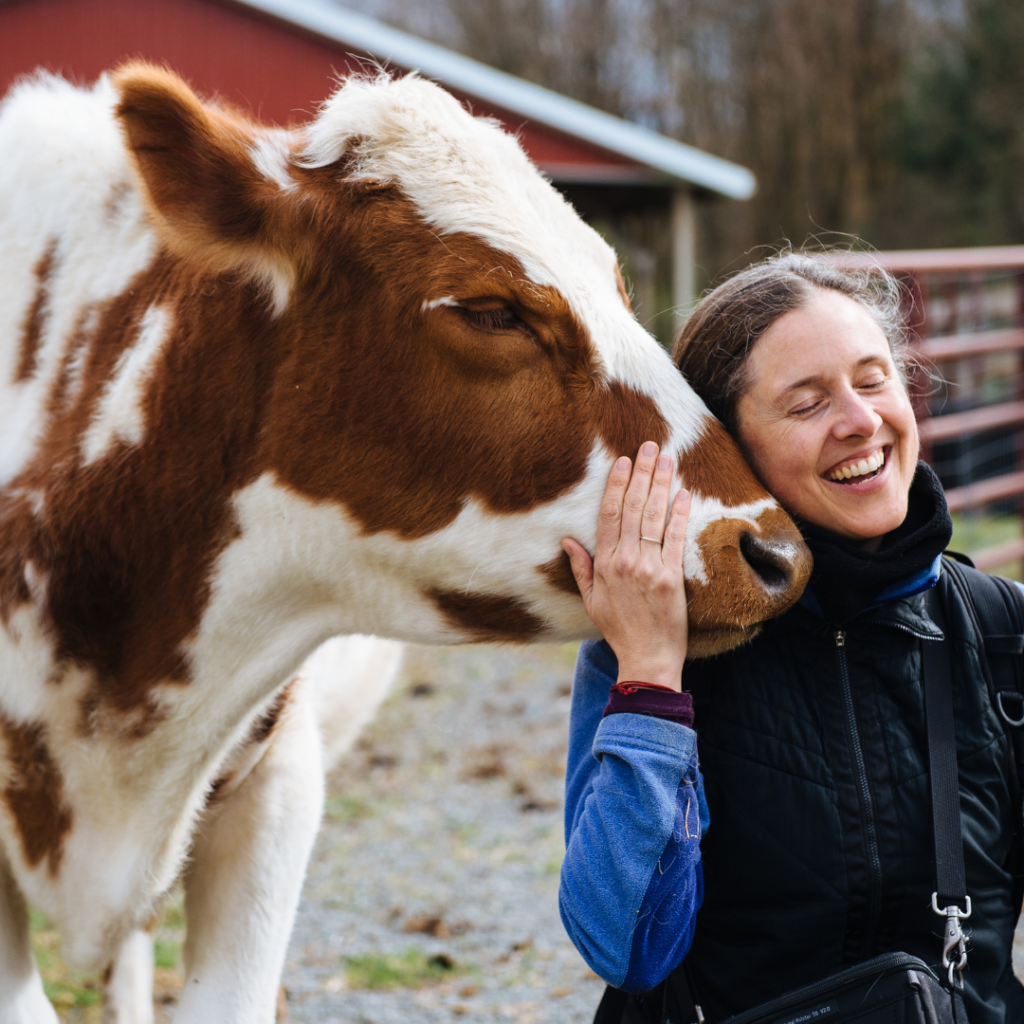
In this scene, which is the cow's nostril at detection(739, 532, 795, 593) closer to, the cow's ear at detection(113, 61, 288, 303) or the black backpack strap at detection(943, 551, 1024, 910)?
the black backpack strap at detection(943, 551, 1024, 910)

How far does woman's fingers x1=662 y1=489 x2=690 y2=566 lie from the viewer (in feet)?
5.88

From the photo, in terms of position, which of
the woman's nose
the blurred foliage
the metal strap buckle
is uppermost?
the blurred foliage

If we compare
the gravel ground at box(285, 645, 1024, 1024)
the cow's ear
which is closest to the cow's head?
the cow's ear

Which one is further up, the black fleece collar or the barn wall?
the barn wall

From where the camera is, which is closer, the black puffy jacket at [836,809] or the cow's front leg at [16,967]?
the black puffy jacket at [836,809]

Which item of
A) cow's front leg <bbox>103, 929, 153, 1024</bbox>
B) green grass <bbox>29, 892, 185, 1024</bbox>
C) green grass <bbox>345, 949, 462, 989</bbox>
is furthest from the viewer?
green grass <bbox>345, 949, 462, 989</bbox>

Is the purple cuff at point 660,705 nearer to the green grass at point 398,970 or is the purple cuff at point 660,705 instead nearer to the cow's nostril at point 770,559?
the cow's nostril at point 770,559

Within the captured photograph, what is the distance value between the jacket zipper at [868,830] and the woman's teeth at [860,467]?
340 millimetres

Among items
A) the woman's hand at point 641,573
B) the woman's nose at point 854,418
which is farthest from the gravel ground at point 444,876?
the woman's nose at point 854,418

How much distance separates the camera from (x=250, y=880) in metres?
2.32

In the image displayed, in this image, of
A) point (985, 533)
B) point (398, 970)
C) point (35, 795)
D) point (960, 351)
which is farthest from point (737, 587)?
point (985, 533)

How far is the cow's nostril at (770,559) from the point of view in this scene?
71.2 inches

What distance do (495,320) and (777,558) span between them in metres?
0.56

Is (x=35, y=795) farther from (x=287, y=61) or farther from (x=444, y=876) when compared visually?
(x=287, y=61)
